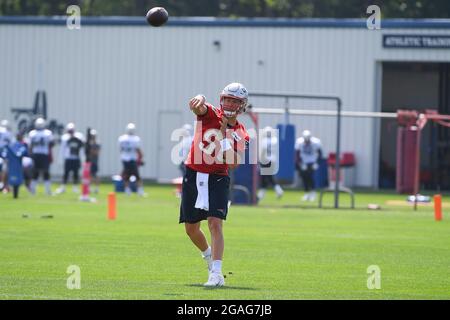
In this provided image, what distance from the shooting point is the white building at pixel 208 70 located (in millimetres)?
39156

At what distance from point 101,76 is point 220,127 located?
3113cm

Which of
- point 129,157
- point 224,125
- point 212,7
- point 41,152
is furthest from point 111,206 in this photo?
point 212,7

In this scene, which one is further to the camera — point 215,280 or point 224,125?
point 224,125

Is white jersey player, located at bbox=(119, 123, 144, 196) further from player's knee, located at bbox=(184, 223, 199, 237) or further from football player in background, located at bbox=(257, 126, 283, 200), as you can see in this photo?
player's knee, located at bbox=(184, 223, 199, 237)

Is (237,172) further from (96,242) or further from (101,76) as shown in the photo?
(101,76)

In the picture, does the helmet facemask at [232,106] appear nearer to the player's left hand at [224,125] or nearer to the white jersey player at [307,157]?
the player's left hand at [224,125]

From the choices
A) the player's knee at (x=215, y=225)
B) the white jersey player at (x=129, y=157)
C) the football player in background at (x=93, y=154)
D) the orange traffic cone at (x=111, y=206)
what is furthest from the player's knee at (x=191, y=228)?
the football player in background at (x=93, y=154)

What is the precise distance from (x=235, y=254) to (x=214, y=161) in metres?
3.81

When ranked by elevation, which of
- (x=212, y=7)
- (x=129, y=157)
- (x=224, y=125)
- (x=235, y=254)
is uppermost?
Result: (x=212, y=7)

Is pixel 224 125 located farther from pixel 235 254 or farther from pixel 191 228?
pixel 235 254

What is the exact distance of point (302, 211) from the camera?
26.0 metres

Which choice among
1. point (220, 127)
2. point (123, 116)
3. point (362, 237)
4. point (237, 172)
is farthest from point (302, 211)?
point (123, 116)

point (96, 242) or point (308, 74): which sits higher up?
point (308, 74)

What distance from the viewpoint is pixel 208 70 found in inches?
1629
